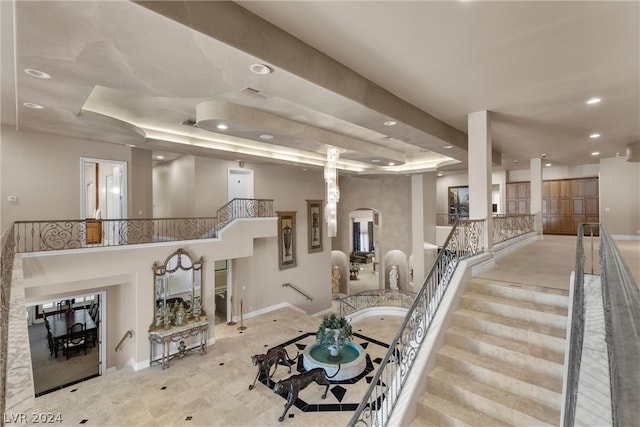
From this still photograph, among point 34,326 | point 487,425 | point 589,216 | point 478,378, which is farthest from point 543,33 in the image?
point 34,326

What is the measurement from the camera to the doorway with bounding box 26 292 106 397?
7.09 m

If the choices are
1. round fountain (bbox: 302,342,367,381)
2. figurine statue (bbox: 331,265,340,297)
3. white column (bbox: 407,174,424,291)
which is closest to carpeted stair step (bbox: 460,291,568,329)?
round fountain (bbox: 302,342,367,381)

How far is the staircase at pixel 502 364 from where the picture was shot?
282cm

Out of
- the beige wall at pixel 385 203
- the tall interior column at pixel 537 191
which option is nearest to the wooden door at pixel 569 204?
the tall interior column at pixel 537 191

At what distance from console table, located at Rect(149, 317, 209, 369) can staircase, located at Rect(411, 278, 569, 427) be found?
21.5 ft

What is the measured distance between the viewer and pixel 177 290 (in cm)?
798

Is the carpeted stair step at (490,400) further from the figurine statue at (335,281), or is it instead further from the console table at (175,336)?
the figurine statue at (335,281)

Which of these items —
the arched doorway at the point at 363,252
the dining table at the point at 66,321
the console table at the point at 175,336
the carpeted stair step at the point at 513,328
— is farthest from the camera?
the arched doorway at the point at 363,252

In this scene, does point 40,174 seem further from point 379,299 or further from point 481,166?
point 379,299

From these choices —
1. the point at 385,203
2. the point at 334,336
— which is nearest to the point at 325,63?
the point at 334,336

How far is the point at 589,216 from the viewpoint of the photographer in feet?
40.8

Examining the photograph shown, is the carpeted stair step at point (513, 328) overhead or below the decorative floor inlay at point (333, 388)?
→ overhead

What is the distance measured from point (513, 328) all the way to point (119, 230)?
8270 mm

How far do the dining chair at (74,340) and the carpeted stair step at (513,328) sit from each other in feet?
33.3
